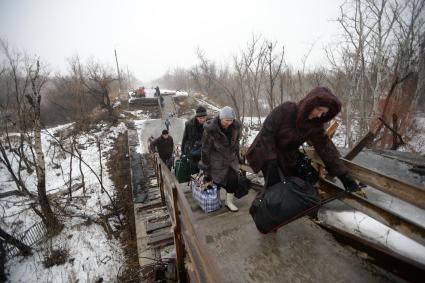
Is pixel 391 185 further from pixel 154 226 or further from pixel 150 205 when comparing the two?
pixel 150 205

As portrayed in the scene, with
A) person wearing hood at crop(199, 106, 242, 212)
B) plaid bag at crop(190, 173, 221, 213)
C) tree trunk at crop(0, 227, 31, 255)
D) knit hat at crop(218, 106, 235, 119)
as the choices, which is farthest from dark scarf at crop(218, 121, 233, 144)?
tree trunk at crop(0, 227, 31, 255)

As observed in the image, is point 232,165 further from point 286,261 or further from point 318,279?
point 318,279

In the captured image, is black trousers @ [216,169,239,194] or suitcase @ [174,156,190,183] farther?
suitcase @ [174,156,190,183]

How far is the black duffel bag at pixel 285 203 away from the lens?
2.45m

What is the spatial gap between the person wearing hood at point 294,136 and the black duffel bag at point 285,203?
0.67 feet

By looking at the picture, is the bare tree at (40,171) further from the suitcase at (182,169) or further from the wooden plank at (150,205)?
the suitcase at (182,169)

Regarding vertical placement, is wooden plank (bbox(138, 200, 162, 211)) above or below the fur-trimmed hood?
below

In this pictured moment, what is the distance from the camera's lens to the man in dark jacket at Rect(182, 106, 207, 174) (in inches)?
176

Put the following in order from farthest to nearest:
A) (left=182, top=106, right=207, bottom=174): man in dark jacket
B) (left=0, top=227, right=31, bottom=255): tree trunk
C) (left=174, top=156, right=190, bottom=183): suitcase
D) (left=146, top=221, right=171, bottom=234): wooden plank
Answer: (left=0, top=227, right=31, bottom=255): tree trunk < (left=146, top=221, right=171, bottom=234): wooden plank < (left=174, top=156, right=190, bottom=183): suitcase < (left=182, top=106, right=207, bottom=174): man in dark jacket

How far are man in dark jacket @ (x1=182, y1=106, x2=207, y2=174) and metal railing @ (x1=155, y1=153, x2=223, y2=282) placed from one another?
54.9 inches

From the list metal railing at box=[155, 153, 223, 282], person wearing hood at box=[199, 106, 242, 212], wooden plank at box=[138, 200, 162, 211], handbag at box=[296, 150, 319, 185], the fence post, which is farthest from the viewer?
wooden plank at box=[138, 200, 162, 211]

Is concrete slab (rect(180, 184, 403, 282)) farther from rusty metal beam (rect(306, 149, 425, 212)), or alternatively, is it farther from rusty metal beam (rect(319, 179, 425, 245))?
rusty metal beam (rect(306, 149, 425, 212))

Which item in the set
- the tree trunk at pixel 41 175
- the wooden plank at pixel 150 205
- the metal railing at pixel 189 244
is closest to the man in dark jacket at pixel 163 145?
the wooden plank at pixel 150 205

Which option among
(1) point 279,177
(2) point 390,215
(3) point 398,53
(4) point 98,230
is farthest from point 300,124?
(3) point 398,53
